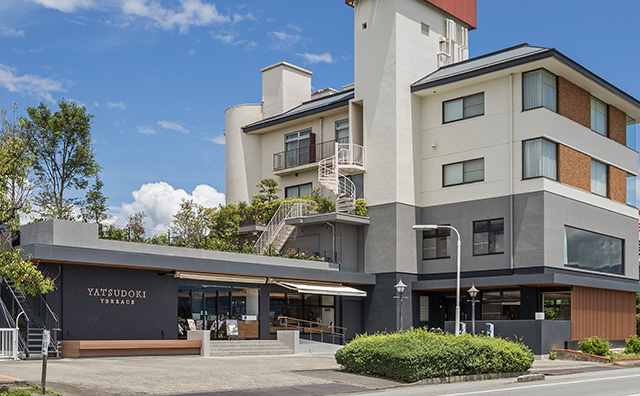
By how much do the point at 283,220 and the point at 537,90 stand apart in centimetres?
1451

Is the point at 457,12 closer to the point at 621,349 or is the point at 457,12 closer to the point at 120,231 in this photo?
the point at 621,349

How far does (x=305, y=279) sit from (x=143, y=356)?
9.87 m

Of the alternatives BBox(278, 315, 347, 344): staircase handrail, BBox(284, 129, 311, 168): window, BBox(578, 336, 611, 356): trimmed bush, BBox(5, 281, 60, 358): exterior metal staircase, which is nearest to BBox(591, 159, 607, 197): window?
BBox(578, 336, 611, 356): trimmed bush

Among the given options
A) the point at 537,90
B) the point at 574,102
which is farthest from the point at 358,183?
the point at 574,102

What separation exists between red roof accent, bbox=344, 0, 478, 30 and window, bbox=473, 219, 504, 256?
1306 cm

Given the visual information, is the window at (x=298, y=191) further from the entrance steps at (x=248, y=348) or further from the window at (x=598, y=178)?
the window at (x=598, y=178)

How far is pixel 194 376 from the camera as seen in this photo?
20656mm

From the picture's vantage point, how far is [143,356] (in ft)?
88.5

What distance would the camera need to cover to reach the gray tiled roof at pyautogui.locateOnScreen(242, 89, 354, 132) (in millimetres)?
41344

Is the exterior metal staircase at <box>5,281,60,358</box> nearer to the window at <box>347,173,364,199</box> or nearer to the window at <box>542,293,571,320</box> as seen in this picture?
the window at <box>347,173,364,199</box>

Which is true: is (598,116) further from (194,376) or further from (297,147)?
(194,376)

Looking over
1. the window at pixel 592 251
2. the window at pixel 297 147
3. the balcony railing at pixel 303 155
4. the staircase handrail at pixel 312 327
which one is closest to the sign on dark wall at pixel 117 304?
the staircase handrail at pixel 312 327

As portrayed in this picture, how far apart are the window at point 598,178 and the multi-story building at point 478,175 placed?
10cm

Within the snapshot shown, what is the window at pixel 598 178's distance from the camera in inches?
1532
